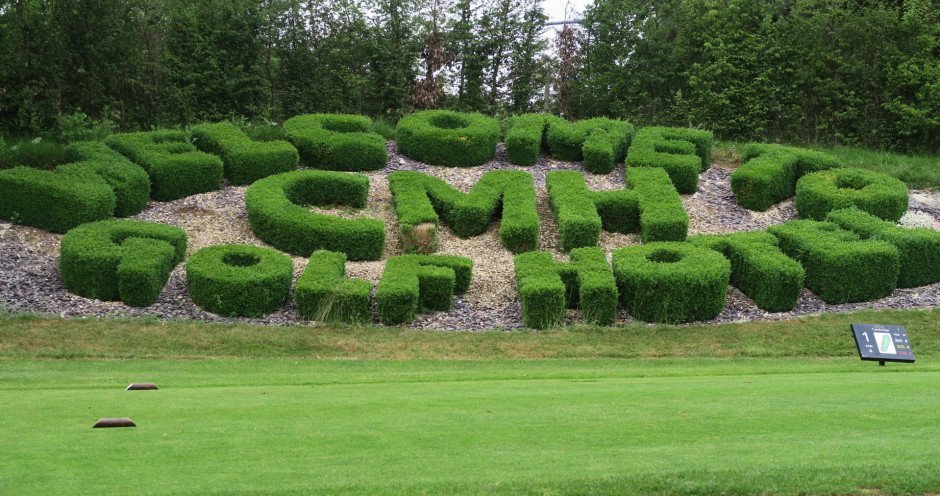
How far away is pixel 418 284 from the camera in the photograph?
65.6 ft

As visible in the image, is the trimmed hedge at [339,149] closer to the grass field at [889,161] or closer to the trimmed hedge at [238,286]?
the trimmed hedge at [238,286]

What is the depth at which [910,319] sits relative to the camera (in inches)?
781

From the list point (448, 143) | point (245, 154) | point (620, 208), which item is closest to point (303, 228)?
point (245, 154)

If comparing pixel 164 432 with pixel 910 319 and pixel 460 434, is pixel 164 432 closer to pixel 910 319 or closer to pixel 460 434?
pixel 460 434

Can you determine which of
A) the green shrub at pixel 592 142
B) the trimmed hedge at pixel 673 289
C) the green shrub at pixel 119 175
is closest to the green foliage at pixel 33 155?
the green shrub at pixel 119 175

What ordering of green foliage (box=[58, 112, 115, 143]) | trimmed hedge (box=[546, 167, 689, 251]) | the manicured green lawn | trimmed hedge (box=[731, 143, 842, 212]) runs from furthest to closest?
1. green foliage (box=[58, 112, 115, 143])
2. trimmed hedge (box=[731, 143, 842, 212])
3. trimmed hedge (box=[546, 167, 689, 251])
4. the manicured green lawn

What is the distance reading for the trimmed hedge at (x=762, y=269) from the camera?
20.4 m

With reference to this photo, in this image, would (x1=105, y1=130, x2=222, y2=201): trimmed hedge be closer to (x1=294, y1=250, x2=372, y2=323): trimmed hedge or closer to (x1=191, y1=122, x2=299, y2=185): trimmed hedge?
(x1=191, y1=122, x2=299, y2=185): trimmed hedge

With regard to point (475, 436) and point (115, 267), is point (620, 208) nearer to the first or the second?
point (115, 267)

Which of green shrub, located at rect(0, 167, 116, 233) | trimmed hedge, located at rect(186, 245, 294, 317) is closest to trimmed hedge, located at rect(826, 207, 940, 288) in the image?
trimmed hedge, located at rect(186, 245, 294, 317)

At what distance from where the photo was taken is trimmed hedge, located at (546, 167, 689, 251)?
22.6m

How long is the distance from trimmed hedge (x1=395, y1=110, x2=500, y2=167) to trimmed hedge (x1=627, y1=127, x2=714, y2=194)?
3558mm

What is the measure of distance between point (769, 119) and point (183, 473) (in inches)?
1106

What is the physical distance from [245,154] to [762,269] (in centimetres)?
1184
